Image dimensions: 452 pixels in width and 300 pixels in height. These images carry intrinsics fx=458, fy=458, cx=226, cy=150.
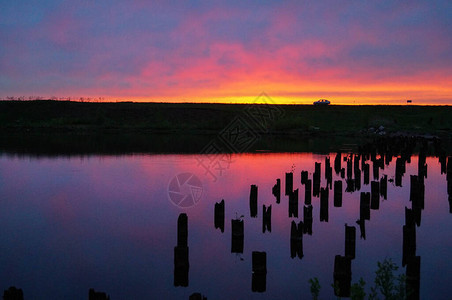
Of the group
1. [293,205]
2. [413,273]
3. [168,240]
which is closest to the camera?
[413,273]

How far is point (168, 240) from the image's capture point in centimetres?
1416

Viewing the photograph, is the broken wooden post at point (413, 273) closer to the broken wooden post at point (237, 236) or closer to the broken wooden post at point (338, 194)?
the broken wooden post at point (237, 236)

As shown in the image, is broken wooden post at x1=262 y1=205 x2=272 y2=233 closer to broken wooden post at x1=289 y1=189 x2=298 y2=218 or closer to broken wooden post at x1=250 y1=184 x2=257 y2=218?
broken wooden post at x1=289 y1=189 x2=298 y2=218

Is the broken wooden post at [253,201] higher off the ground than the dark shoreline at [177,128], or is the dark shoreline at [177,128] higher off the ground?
the dark shoreline at [177,128]

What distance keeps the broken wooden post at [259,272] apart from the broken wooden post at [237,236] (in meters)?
2.04

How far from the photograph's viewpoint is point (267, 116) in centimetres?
7931

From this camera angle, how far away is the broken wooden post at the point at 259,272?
33.4 feet

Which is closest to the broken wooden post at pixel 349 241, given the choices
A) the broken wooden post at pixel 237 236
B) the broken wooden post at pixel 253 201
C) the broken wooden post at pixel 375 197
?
the broken wooden post at pixel 237 236

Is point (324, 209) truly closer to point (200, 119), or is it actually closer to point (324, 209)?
point (324, 209)

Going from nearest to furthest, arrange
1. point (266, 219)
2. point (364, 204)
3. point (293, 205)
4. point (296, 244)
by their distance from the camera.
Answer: point (296, 244) < point (266, 219) < point (364, 204) < point (293, 205)

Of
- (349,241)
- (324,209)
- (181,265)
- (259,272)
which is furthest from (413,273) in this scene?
(324,209)

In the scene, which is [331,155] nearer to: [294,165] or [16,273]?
[294,165]

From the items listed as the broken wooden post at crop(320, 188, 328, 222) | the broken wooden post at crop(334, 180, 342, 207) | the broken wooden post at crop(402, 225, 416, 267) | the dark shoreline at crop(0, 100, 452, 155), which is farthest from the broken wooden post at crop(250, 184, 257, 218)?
the dark shoreline at crop(0, 100, 452, 155)

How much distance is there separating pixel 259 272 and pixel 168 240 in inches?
180
